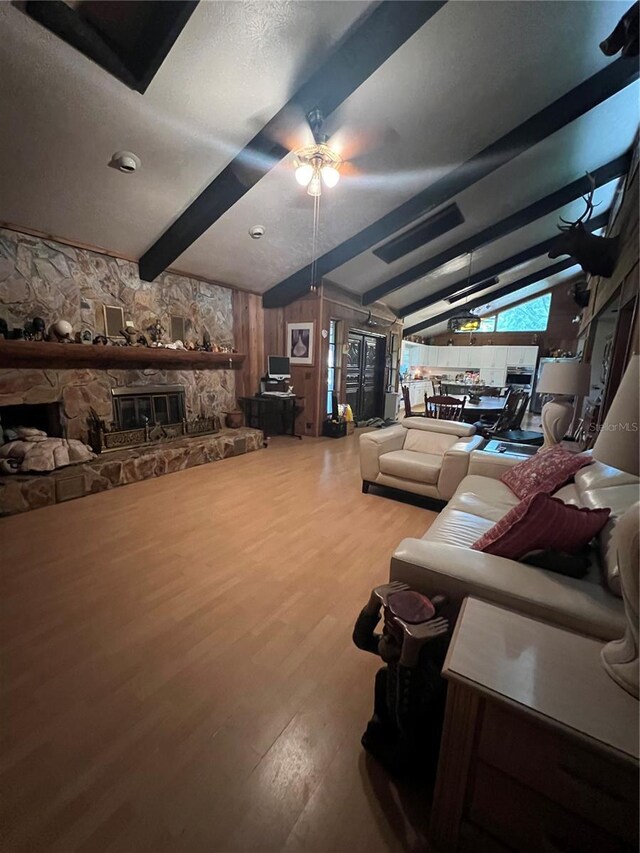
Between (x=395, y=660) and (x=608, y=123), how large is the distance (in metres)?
4.75

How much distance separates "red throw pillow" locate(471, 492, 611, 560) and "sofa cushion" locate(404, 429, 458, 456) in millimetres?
1979

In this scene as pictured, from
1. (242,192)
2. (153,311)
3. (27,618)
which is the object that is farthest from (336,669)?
(153,311)

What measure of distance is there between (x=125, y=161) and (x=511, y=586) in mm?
3582

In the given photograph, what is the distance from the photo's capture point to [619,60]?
236cm

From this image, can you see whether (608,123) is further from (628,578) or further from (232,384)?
(232,384)

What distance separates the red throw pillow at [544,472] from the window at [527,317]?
865cm

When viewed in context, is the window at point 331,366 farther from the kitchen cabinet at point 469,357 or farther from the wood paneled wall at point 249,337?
the kitchen cabinet at point 469,357

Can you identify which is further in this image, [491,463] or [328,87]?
[491,463]

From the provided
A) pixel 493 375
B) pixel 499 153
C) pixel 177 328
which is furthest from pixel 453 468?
pixel 493 375

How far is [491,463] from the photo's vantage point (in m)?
2.54

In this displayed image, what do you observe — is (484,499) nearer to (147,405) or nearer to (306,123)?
(306,123)

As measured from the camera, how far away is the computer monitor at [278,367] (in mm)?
5302

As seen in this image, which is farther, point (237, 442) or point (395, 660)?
point (237, 442)

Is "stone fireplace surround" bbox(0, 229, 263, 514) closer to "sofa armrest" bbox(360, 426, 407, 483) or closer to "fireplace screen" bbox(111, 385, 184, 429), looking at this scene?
"fireplace screen" bbox(111, 385, 184, 429)
